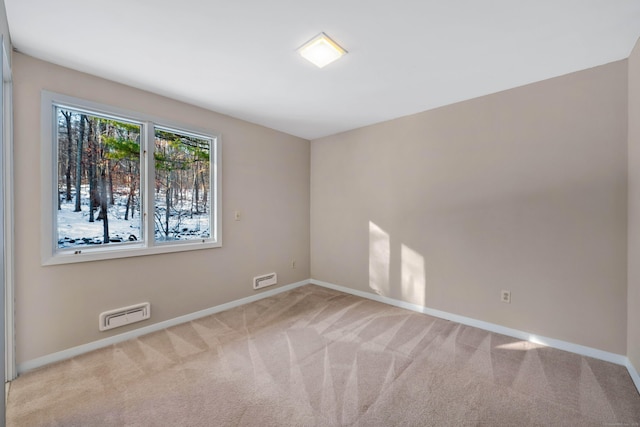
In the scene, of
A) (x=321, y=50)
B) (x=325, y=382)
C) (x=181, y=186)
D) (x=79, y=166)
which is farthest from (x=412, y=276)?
(x=79, y=166)

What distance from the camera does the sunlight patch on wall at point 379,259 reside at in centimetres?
359

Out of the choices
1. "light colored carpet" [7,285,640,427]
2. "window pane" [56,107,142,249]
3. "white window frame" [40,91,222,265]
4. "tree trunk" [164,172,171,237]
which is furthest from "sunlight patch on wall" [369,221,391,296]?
"window pane" [56,107,142,249]

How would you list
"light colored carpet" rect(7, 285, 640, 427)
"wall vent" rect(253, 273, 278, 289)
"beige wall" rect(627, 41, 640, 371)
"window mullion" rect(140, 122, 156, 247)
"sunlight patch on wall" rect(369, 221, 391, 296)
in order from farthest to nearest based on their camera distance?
"wall vent" rect(253, 273, 278, 289)
"sunlight patch on wall" rect(369, 221, 391, 296)
"window mullion" rect(140, 122, 156, 247)
"beige wall" rect(627, 41, 640, 371)
"light colored carpet" rect(7, 285, 640, 427)

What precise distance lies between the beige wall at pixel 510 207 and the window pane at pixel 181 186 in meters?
2.05

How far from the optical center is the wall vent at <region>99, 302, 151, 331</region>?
2.44m

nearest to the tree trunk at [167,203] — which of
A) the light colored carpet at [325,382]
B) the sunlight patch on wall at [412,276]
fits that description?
the light colored carpet at [325,382]

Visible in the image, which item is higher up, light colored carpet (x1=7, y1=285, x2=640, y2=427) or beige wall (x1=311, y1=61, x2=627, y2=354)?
beige wall (x1=311, y1=61, x2=627, y2=354)

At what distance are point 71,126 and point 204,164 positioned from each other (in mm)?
1224

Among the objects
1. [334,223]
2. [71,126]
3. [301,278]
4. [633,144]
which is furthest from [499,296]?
[71,126]

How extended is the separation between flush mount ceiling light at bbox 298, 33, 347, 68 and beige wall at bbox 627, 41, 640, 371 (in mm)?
2180

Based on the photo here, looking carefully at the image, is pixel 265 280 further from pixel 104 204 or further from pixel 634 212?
pixel 634 212

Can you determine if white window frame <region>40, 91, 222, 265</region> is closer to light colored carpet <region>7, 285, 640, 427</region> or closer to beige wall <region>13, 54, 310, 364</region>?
beige wall <region>13, 54, 310, 364</region>

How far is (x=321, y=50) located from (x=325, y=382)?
2.48 meters

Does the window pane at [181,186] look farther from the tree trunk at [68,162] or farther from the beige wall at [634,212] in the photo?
the beige wall at [634,212]
